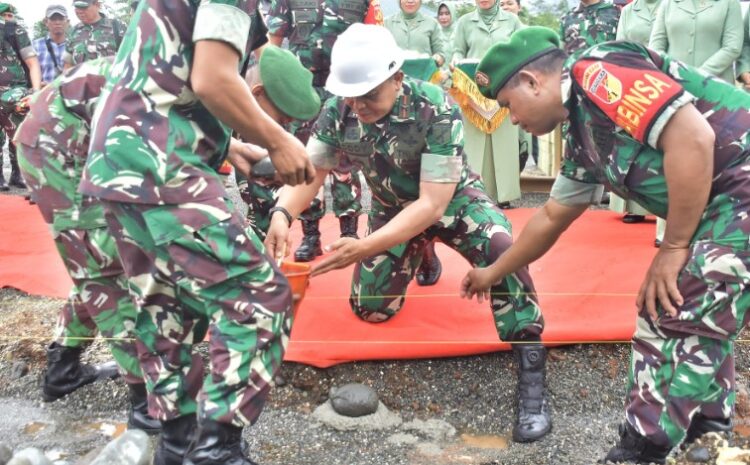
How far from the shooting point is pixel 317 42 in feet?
14.6

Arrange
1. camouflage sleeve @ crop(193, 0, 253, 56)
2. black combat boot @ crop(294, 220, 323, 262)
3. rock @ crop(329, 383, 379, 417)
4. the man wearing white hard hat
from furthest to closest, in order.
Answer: black combat boot @ crop(294, 220, 323, 262)
rock @ crop(329, 383, 379, 417)
the man wearing white hard hat
camouflage sleeve @ crop(193, 0, 253, 56)

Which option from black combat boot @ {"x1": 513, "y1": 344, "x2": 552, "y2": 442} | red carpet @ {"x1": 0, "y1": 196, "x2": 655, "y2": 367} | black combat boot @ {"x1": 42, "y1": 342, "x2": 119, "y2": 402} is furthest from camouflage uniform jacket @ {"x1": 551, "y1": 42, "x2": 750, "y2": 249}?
black combat boot @ {"x1": 42, "y1": 342, "x2": 119, "y2": 402}

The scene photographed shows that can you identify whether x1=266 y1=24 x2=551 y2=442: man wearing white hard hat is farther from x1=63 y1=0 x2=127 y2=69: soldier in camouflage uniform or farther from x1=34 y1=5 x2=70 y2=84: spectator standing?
x1=34 y1=5 x2=70 y2=84: spectator standing

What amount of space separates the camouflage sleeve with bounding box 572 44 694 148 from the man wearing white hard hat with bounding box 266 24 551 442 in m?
0.91

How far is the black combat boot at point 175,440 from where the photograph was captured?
7.27 ft

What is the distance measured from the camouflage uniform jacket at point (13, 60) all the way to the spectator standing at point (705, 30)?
6.01 meters

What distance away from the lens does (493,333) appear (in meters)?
3.17

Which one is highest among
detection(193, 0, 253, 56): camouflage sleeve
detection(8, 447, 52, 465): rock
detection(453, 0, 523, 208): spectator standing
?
detection(193, 0, 253, 56): camouflage sleeve

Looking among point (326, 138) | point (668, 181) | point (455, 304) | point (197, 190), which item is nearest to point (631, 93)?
point (668, 181)

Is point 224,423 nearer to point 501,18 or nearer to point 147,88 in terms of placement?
point 147,88

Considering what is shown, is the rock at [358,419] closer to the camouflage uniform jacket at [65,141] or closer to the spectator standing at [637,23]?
the camouflage uniform jacket at [65,141]

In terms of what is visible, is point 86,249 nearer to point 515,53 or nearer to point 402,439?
point 402,439

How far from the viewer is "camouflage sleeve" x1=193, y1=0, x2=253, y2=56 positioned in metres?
1.72

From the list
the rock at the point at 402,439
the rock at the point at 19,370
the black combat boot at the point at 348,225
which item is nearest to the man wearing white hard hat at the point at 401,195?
the rock at the point at 402,439
